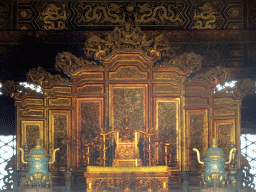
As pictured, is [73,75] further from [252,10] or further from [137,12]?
[252,10]

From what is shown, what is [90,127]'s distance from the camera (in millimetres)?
7770

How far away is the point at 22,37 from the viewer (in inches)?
324

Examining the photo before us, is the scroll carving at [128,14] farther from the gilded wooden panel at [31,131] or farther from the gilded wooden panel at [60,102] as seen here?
the gilded wooden panel at [31,131]

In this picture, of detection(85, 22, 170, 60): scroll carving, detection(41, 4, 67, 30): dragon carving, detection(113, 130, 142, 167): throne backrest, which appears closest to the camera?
detection(113, 130, 142, 167): throne backrest

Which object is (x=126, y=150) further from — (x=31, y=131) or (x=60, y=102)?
(x=31, y=131)

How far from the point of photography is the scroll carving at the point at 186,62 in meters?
7.82

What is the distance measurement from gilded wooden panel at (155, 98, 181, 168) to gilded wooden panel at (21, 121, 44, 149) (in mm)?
1527

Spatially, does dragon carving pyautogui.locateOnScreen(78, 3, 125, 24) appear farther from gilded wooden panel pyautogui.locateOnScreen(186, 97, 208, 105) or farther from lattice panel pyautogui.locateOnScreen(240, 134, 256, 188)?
lattice panel pyautogui.locateOnScreen(240, 134, 256, 188)

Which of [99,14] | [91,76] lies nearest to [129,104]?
[91,76]

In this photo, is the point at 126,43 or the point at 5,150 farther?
the point at 5,150

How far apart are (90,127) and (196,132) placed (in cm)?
139

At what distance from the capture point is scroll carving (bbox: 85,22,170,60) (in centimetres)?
788

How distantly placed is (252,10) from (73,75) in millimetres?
2706

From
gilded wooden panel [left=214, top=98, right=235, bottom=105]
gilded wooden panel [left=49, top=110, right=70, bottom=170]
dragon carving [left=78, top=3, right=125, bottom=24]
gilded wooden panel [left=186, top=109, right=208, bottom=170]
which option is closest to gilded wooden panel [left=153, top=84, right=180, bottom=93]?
gilded wooden panel [left=186, top=109, right=208, bottom=170]
